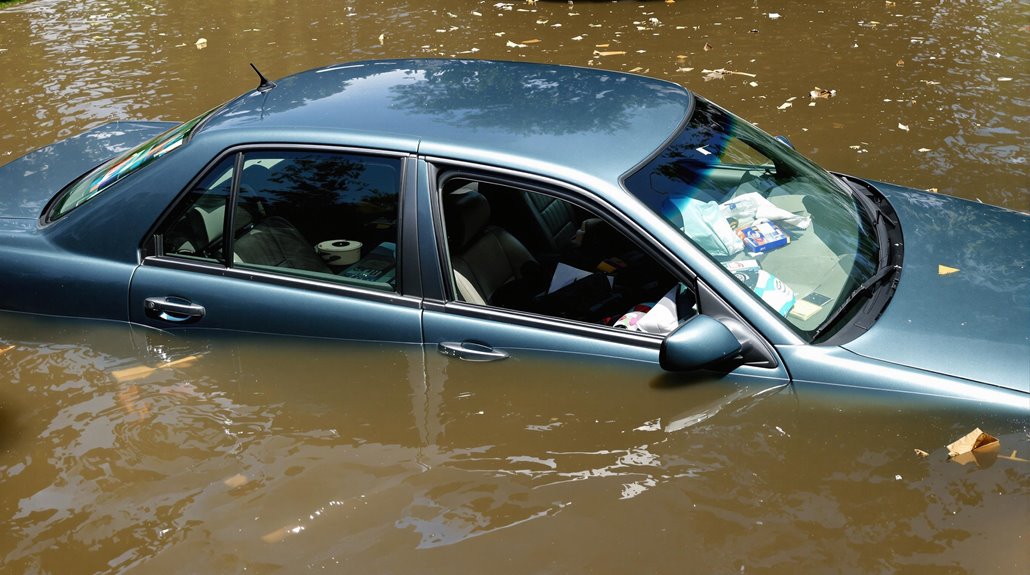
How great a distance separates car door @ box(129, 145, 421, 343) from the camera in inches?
154

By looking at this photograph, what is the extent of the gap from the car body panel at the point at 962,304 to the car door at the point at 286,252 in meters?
1.81

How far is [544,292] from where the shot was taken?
4.12 m

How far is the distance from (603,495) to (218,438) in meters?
1.59

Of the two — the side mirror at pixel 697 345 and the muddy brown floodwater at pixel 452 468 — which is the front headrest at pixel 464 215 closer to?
the muddy brown floodwater at pixel 452 468

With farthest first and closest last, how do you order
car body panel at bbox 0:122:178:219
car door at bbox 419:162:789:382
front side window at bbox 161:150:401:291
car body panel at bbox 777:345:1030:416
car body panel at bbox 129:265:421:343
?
car body panel at bbox 0:122:178:219, front side window at bbox 161:150:401:291, car body panel at bbox 129:265:421:343, car door at bbox 419:162:789:382, car body panel at bbox 777:345:1030:416

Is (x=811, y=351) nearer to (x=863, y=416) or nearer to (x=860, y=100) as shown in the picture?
(x=863, y=416)

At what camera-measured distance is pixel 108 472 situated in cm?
387

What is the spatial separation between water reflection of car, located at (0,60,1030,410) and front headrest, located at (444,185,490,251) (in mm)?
Result: 12

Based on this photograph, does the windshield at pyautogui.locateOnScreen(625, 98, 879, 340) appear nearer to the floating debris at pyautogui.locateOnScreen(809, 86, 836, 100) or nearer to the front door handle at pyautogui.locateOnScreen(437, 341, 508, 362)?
the front door handle at pyautogui.locateOnScreen(437, 341, 508, 362)

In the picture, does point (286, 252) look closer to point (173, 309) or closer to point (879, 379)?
point (173, 309)

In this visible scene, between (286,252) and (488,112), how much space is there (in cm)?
105

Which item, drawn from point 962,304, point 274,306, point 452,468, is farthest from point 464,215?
point 962,304

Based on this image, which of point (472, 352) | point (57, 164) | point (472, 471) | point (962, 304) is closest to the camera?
point (962, 304)

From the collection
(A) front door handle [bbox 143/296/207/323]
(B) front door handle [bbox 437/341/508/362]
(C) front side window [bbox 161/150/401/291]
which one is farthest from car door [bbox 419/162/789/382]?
(A) front door handle [bbox 143/296/207/323]
